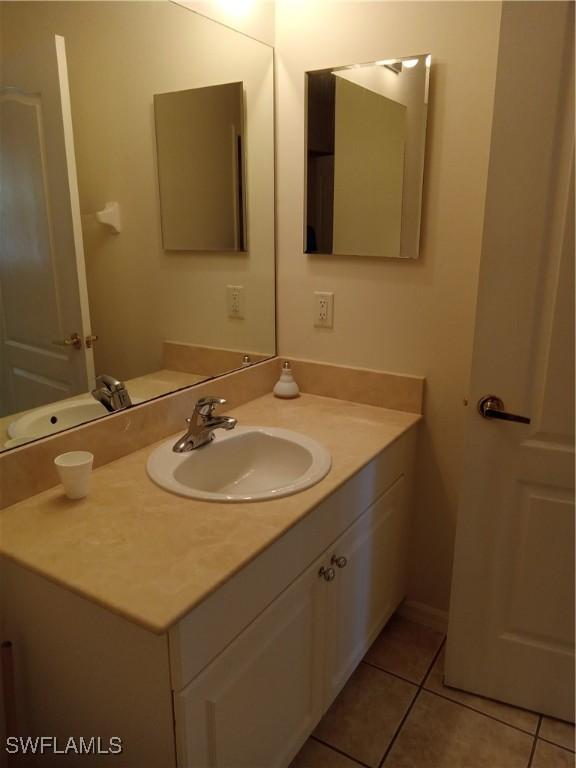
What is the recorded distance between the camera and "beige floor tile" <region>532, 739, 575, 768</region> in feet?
4.79

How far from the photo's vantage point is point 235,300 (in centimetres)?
191

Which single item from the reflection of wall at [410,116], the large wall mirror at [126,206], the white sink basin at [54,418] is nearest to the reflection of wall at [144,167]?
the large wall mirror at [126,206]

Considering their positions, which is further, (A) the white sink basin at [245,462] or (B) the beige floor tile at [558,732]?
(B) the beige floor tile at [558,732]

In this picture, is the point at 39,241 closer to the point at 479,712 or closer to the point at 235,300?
the point at 235,300

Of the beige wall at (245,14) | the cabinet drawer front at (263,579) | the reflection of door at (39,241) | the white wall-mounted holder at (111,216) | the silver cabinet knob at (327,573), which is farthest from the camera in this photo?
the beige wall at (245,14)

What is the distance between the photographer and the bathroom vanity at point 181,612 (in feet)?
3.07

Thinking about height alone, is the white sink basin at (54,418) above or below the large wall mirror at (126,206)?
below

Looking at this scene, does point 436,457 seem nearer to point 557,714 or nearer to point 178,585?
point 557,714

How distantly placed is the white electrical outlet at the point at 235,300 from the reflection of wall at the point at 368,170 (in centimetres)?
40

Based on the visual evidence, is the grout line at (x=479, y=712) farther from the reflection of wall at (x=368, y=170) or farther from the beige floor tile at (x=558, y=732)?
the reflection of wall at (x=368, y=170)

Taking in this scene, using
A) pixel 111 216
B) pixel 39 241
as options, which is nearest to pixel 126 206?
pixel 111 216

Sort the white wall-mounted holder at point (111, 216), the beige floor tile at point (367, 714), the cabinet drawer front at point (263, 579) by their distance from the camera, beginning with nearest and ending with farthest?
the cabinet drawer front at point (263, 579)
the white wall-mounted holder at point (111, 216)
the beige floor tile at point (367, 714)

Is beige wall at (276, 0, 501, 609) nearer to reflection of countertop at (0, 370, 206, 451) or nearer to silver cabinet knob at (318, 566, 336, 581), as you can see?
reflection of countertop at (0, 370, 206, 451)

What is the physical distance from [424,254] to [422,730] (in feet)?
4.60
